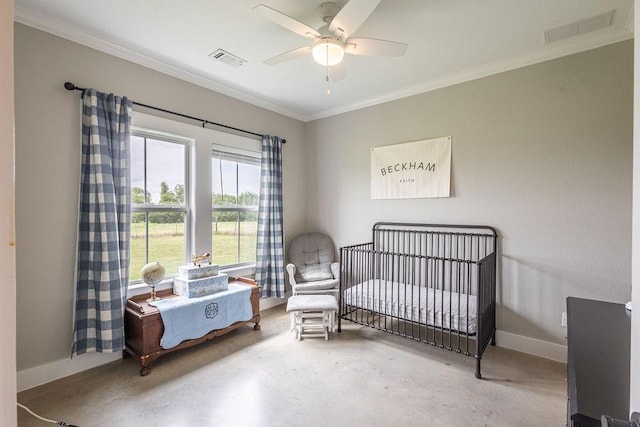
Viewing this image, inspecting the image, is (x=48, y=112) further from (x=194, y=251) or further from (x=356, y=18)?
(x=356, y=18)

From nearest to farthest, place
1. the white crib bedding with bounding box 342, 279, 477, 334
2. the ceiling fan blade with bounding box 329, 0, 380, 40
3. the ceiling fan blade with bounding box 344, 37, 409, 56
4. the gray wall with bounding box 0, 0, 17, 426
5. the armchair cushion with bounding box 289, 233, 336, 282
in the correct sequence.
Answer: the gray wall with bounding box 0, 0, 17, 426, the ceiling fan blade with bounding box 329, 0, 380, 40, the ceiling fan blade with bounding box 344, 37, 409, 56, the white crib bedding with bounding box 342, 279, 477, 334, the armchair cushion with bounding box 289, 233, 336, 282

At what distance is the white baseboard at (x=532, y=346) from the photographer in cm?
245

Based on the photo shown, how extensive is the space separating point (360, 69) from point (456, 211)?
5.54ft

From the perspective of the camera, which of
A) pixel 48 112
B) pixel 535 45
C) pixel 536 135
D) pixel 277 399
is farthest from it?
pixel 536 135

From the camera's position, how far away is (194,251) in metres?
3.01

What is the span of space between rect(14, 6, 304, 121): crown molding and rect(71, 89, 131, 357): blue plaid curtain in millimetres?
406

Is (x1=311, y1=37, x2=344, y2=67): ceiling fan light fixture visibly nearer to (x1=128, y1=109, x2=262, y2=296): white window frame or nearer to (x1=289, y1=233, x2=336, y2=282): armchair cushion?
(x1=128, y1=109, x2=262, y2=296): white window frame

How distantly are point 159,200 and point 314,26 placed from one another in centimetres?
206

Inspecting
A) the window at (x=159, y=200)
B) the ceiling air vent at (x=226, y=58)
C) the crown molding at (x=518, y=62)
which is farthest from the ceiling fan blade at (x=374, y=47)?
the window at (x=159, y=200)

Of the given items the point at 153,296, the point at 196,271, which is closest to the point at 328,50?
the point at 196,271

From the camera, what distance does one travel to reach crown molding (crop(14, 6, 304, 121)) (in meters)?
2.04

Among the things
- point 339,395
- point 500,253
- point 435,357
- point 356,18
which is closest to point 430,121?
point 500,253

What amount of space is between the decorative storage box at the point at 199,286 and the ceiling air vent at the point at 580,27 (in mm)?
3412

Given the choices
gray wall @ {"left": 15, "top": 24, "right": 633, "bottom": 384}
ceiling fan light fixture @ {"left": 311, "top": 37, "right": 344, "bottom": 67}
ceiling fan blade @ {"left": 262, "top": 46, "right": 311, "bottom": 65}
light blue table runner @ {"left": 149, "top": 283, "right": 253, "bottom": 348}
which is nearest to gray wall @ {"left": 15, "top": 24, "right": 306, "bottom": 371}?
gray wall @ {"left": 15, "top": 24, "right": 633, "bottom": 384}
